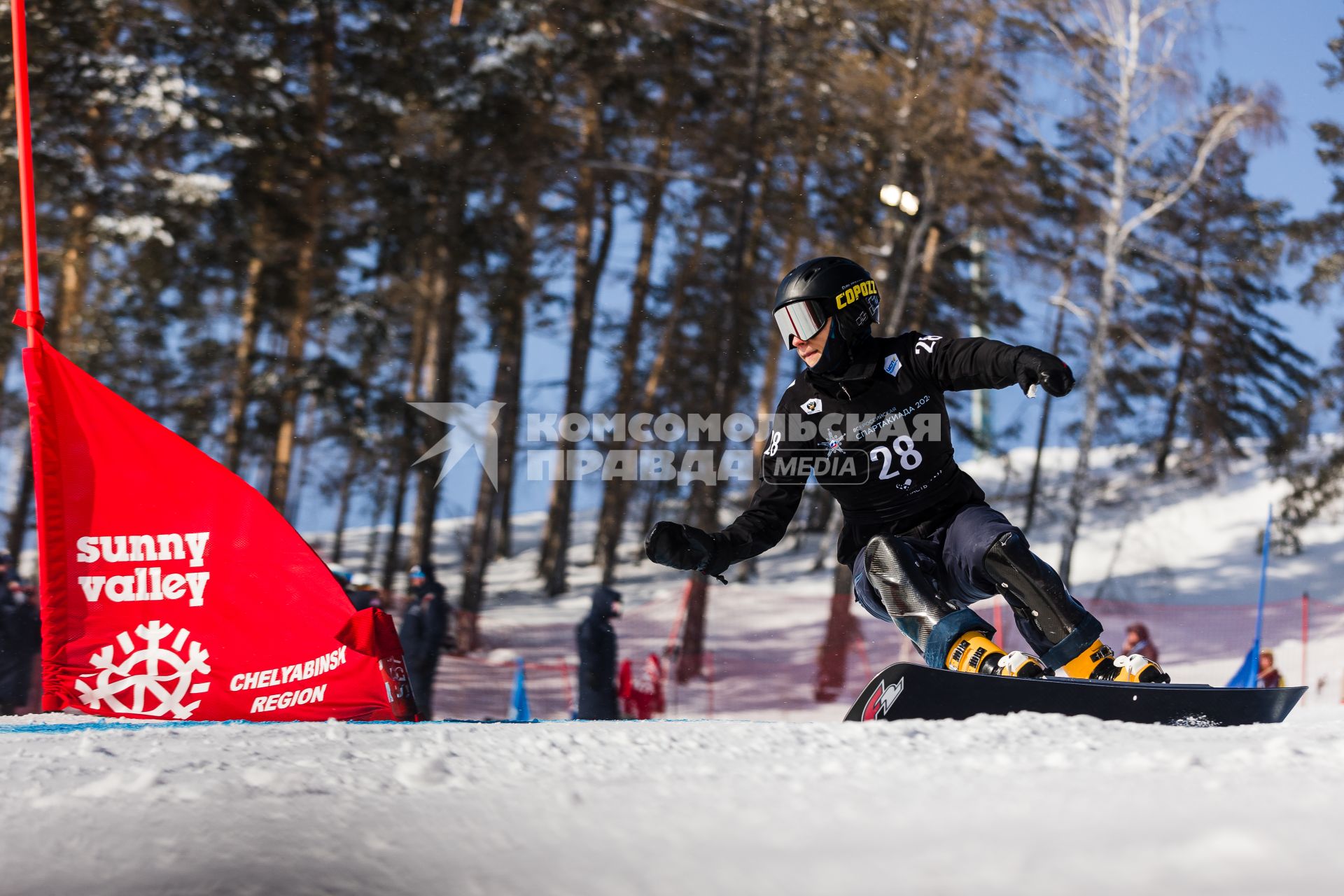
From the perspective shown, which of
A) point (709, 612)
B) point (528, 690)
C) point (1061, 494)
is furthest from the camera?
point (1061, 494)

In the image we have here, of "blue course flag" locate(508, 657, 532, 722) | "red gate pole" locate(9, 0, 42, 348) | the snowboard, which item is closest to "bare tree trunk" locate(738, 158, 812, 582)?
"blue course flag" locate(508, 657, 532, 722)

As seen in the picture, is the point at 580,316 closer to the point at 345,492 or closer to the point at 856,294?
the point at 345,492

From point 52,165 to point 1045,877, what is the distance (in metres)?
16.1

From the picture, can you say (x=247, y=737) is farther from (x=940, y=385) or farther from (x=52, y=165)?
(x=52, y=165)

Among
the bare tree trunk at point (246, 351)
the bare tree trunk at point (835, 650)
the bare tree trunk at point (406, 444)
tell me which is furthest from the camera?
the bare tree trunk at point (406, 444)

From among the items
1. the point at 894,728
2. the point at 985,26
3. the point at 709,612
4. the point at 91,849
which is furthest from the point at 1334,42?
the point at 91,849

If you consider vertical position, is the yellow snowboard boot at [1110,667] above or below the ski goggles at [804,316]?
below

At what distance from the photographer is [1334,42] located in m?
20.4

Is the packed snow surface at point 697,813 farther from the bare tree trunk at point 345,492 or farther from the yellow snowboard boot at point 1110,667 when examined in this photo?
the bare tree trunk at point 345,492

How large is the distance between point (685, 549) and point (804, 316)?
3.10ft

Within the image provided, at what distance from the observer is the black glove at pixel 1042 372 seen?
3.42 m

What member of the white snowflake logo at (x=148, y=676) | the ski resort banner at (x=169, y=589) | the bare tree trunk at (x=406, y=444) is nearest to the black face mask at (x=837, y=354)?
the ski resort banner at (x=169, y=589)

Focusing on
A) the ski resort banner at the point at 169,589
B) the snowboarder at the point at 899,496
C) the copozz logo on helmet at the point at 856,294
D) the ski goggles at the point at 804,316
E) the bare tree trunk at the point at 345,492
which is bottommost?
the bare tree trunk at the point at 345,492

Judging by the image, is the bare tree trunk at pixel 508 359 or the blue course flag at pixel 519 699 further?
the bare tree trunk at pixel 508 359
